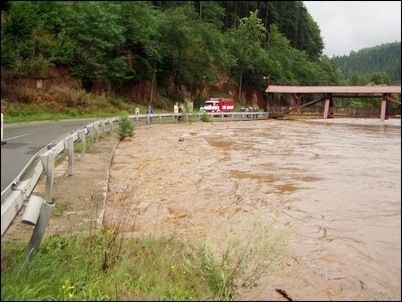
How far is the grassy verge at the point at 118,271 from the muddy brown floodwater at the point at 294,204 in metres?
0.35

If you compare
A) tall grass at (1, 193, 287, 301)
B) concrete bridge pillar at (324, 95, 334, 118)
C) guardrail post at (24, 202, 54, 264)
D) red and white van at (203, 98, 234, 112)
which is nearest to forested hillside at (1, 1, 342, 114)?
red and white van at (203, 98, 234, 112)

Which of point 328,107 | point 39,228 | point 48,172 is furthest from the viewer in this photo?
A: point 328,107

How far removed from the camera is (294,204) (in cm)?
942

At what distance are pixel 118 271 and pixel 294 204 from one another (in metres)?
5.69

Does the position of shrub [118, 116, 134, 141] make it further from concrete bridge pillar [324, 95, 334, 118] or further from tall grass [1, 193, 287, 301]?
concrete bridge pillar [324, 95, 334, 118]

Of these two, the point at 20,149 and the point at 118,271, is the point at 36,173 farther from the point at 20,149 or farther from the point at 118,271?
the point at 20,149

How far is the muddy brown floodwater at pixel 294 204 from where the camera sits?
14.2 ft

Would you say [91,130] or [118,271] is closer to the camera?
[118,271]

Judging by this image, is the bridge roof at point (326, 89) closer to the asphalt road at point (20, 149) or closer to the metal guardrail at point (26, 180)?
the asphalt road at point (20, 149)

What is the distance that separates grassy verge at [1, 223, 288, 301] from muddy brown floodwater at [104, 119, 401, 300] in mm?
353

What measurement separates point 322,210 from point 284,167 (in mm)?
5994

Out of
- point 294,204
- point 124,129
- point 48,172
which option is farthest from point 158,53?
point 48,172

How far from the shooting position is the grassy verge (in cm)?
376

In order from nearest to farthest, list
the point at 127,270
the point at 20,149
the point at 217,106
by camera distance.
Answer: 1. the point at 127,270
2. the point at 20,149
3. the point at 217,106
